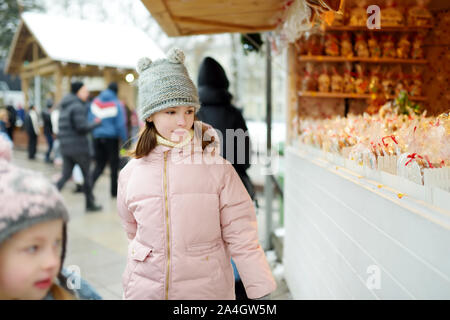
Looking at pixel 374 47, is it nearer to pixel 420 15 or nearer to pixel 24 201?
pixel 420 15

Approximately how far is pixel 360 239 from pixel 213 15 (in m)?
2.13

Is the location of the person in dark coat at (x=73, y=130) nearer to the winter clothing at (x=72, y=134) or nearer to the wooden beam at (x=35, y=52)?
the winter clothing at (x=72, y=134)

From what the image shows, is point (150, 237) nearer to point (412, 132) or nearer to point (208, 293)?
point (208, 293)


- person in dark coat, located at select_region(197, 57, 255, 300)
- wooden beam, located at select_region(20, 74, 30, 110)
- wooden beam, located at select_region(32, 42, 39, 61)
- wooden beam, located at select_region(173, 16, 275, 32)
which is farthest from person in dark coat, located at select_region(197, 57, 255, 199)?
wooden beam, located at select_region(20, 74, 30, 110)

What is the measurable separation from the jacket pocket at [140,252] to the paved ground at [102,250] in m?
1.23

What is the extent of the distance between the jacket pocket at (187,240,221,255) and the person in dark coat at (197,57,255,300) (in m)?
1.20

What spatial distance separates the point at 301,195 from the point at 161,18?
5.97 feet

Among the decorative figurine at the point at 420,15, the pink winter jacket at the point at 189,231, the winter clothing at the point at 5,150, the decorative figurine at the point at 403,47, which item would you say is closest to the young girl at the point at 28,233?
the winter clothing at the point at 5,150

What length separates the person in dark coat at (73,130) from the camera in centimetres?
533

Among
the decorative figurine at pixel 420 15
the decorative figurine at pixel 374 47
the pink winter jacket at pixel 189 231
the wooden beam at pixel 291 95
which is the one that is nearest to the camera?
the pink winter jacket at pixel 189 231

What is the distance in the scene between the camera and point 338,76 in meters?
3.75

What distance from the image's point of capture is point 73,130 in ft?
17.7
